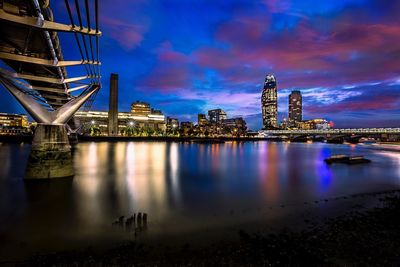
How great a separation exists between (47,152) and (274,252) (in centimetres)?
1881

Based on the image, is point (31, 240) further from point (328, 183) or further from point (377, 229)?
point (328, 183)

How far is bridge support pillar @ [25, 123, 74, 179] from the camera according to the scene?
18.0 metres

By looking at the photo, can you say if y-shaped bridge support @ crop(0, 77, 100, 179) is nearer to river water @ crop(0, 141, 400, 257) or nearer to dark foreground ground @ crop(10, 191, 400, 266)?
river water @ crop(0, 141, 400, 257)

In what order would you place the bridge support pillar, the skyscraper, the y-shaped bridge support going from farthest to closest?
the skyscraper, the bridge support pillar, the y-shaped bridge support

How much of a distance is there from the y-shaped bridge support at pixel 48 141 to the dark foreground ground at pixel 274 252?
1321 centimetres

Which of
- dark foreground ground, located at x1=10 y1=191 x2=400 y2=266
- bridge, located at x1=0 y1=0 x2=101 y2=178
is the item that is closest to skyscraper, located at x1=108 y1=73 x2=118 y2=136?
bridge, located at x1=0 y1=0 x2=101 y2=178

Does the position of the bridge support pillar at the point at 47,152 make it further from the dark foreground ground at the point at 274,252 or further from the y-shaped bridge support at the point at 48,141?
the dark foreground ground at the point at 274,252

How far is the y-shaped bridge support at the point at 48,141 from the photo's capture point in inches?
701

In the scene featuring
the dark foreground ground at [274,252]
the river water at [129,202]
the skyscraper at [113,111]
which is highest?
the skyscraper at [113,111]

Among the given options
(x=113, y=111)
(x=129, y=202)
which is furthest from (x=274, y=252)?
(x=113, y=111)

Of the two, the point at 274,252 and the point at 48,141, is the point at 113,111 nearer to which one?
→ the point at 48,141

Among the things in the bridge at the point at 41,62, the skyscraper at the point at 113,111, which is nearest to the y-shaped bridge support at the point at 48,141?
the bridge at the point at 41,62

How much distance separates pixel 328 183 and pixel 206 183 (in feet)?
38.5

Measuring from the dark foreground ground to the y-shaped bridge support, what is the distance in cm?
1321
